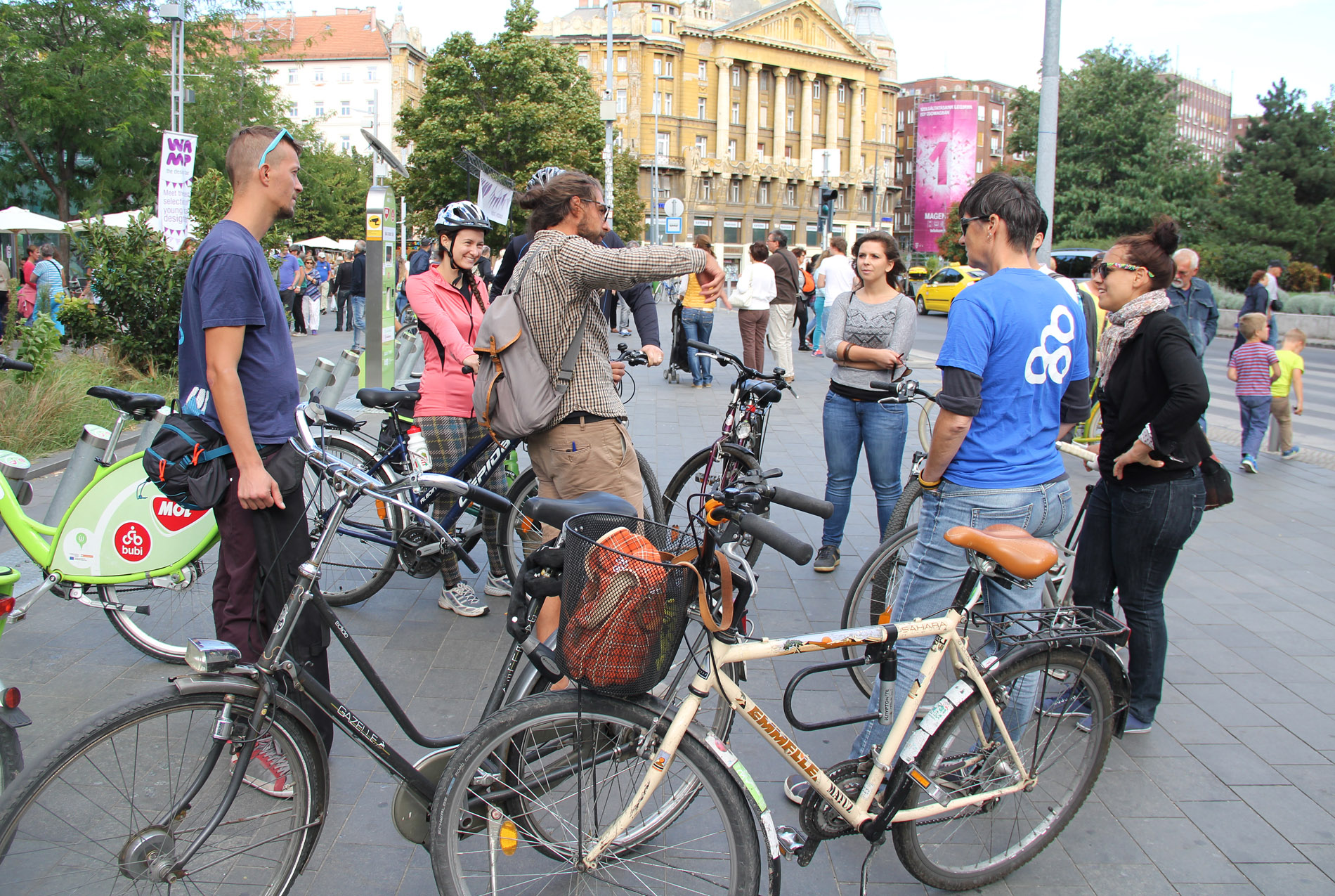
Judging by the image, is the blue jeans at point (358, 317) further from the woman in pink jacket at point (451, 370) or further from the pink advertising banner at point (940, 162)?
the pink advertising banner at point (940, 162)

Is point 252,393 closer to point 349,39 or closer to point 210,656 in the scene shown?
point 210,656

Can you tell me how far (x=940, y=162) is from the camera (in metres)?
58.4

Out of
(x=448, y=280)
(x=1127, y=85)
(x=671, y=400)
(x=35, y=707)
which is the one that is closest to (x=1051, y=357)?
(x=448, y=280)

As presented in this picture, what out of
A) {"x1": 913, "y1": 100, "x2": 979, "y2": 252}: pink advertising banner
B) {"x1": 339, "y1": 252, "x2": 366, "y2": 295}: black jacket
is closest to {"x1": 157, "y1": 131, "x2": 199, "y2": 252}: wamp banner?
{"x1": 339, "y1": 252, "x2": 366, "y2": 295}: black jacket

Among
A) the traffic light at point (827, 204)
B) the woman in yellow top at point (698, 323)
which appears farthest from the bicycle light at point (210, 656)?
the traffic light at point (827, 204)

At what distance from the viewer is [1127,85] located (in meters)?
40.8

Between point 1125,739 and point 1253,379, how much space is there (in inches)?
267

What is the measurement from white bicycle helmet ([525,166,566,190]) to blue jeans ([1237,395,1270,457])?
783 centimetres

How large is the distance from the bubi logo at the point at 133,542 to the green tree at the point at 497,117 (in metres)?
30.1

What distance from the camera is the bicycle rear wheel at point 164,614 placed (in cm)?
417

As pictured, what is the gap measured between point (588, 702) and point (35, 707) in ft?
9.07

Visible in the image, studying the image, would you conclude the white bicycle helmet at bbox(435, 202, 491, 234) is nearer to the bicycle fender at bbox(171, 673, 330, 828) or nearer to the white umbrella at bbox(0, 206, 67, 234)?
the bicycle fender at bbox(171, 673, 330, 828)

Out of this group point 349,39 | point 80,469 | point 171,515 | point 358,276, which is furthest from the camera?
point 349,39

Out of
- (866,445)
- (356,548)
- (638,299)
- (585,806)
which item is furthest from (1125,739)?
(356,548)
